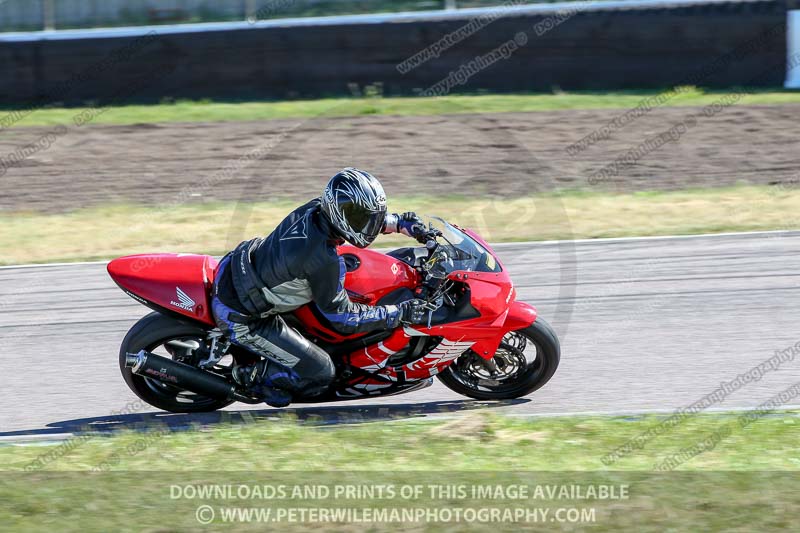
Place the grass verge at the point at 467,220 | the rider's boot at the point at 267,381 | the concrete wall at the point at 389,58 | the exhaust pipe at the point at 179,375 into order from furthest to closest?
the concrete wall at the point at 389,58 < the grass verge at the point at 467,220 < the rider's boot at the point at 267,381 < the exhaust pipe at the point at 179,375

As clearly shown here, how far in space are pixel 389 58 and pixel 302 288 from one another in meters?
11.3

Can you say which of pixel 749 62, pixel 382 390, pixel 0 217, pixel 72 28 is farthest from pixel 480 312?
pixel 72 28

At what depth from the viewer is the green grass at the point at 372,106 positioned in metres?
16.4

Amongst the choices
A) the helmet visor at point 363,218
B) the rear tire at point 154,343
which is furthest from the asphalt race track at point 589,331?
the helmet visor at point 363,218

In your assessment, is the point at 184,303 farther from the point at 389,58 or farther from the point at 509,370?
the point at 389,58

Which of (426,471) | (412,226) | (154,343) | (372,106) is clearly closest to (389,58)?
(372,106)

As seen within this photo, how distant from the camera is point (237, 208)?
510 inches

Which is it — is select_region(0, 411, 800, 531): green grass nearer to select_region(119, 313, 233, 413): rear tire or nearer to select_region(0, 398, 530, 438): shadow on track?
select_region(0, 398, 530, 438): shadow on track

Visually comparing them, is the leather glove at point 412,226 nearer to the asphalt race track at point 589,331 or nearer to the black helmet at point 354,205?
the black helmet at point 354,205

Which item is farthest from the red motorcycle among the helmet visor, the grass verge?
the grass verge

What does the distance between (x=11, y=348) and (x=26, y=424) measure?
177cm

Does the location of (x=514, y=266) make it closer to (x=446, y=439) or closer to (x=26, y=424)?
(x=446, y=439)

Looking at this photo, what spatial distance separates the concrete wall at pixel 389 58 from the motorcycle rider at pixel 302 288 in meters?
10.7

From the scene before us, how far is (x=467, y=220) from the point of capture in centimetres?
1202
